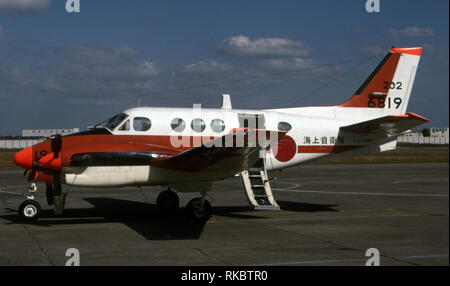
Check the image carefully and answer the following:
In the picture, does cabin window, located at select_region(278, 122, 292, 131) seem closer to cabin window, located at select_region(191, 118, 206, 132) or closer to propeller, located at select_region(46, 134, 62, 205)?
cabin window, located at select_region(191, 118, 206, 132)

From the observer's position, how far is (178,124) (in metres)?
13.5

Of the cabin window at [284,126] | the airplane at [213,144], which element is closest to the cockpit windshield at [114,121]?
the airplane at [213,144]

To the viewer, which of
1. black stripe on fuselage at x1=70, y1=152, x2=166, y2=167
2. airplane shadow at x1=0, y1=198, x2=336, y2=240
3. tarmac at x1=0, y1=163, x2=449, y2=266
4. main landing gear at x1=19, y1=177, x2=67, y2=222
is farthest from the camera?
main landing gear at x1=19, y1=177, x2=67, y2=222

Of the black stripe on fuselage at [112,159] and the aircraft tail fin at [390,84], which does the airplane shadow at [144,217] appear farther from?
the aircraft tail fin at [390,84]

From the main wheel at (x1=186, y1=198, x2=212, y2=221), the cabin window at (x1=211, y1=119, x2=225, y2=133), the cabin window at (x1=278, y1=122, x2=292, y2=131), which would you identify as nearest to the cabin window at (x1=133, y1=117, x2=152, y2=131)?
the cabin window at (x1=211, y1=119, x2=225, y2=133)

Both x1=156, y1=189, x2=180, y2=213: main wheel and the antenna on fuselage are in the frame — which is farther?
the antenna on fuselage

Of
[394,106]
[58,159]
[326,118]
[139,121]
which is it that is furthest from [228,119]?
[394,106]

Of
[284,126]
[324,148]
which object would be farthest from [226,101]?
[324,148]

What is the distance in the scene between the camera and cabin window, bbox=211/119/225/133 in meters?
13.7

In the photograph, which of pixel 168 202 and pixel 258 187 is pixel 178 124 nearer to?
pixel 168 202

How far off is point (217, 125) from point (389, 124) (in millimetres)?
5034

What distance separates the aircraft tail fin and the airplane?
0.03 m

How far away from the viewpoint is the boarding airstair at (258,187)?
42.0 ft
